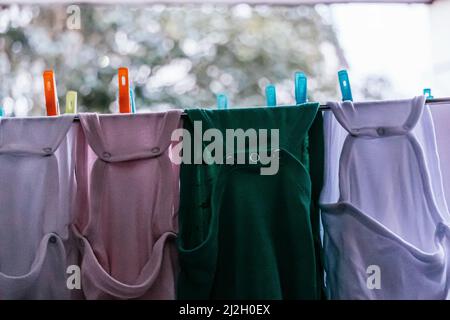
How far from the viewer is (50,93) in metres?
1.02

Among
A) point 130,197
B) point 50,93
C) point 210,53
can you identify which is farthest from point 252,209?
point 210,53

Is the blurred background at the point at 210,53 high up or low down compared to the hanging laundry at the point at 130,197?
up

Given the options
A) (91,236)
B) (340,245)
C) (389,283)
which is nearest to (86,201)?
(91,236)

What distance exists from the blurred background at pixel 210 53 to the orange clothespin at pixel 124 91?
507 mm

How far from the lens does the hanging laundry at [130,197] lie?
97 cm

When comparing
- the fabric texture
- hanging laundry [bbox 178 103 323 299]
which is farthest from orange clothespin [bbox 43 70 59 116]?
the fabric texture

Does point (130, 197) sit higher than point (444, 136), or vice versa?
point (444, 136)

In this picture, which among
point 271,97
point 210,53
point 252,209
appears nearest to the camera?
point 252,209

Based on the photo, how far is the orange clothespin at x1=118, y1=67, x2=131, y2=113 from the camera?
1.01 m

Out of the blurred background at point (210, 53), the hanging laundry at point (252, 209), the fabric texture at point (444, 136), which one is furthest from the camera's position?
the blurred background at point (210, 53)

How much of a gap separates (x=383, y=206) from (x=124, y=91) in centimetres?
61

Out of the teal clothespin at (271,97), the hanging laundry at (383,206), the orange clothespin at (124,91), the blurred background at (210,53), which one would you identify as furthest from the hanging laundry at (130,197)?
the blurred background at (210,53)

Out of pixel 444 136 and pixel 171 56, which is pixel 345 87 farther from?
pixel 171 56

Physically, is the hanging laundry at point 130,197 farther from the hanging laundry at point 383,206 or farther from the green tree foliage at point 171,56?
the green tree foliage at point 171,56
